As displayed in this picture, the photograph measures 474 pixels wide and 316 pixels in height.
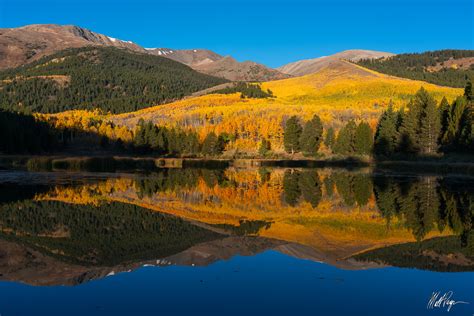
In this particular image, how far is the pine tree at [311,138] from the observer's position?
11575 cm

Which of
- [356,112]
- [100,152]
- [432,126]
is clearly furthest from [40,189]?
[356,112]

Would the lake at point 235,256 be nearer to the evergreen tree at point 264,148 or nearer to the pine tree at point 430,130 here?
the pine tree at point 430,130

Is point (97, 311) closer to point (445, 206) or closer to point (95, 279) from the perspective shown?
point (95, 279)

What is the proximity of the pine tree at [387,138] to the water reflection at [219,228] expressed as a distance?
5192 cm

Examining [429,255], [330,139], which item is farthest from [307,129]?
[429,255]

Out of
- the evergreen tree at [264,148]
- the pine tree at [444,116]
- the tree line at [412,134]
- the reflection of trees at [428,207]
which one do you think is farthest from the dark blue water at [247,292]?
the evergreen tree at [264,148]

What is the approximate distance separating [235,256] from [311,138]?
3896 inches

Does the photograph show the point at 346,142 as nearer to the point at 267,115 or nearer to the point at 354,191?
the point at 267,115

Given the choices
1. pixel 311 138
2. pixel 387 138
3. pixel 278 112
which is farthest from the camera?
pixel 278 112

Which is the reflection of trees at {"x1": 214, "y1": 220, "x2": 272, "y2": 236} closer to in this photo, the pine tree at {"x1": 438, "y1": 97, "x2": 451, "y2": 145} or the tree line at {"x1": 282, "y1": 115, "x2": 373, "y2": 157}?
the pine tree at {"x1": 438, "y1": 97, "x2": 451, "y2": 145}

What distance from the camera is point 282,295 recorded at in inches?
545

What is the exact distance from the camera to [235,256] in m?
19.0

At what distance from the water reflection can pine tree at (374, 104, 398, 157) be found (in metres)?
51.9

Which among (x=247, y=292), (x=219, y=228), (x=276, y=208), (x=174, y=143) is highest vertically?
(x=174, y=143)
